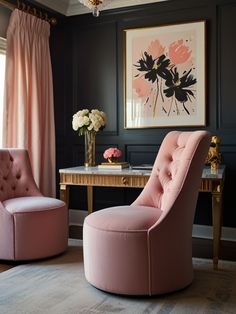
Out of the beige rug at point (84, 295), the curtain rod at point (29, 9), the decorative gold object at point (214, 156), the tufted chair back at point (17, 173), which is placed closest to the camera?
the beige rug at point (84, 295)

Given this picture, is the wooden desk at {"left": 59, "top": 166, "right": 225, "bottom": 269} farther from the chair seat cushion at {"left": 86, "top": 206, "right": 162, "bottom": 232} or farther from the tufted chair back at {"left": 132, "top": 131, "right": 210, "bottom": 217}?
the chair seat cushion at {"left": 86, "top": 206, "right": 162, "bottom": 232}

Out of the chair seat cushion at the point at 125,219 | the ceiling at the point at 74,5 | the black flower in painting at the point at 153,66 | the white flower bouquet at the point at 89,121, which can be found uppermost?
the ceiling at the point at 74,5

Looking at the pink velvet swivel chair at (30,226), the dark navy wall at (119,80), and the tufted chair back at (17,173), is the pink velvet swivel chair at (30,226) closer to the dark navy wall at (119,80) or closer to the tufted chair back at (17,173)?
the tufted chair back at (17,173)

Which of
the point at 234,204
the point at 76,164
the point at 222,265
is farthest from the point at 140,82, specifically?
the point at 222,265

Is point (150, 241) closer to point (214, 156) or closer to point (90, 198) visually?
point (214, 156)

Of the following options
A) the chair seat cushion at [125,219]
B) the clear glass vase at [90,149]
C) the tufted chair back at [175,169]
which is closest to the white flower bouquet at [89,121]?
the clear glass vase at [90,149]

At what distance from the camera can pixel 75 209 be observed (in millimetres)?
4543

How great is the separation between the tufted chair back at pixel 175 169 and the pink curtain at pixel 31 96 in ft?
5.08

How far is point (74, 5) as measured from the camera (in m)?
4.36

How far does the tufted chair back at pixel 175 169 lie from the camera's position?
7.90 ft

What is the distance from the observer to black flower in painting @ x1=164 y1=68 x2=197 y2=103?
3869 mm

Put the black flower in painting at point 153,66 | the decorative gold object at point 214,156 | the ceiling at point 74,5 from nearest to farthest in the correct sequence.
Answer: the decorative gold object at point 214,156 → the black flower in painting at point 153,66 → the ceiling at point 74,5

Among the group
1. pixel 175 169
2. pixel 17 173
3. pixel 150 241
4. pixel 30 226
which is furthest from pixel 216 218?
pixel 17 173

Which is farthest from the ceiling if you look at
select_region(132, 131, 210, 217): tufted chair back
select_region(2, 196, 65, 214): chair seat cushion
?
select_region(2, 196, 65, 214): chair seat cushion
